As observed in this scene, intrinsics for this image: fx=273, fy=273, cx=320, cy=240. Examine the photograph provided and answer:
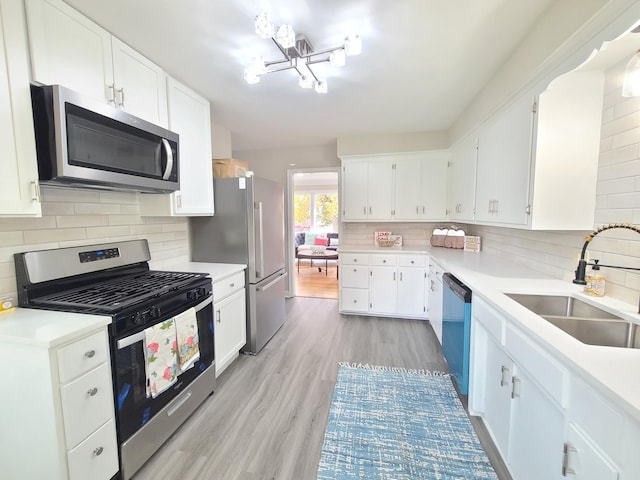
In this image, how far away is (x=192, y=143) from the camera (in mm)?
2293

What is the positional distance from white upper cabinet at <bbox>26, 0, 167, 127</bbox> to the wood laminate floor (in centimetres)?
208

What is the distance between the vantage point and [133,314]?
1368mm

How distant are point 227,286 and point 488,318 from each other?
1.90 m

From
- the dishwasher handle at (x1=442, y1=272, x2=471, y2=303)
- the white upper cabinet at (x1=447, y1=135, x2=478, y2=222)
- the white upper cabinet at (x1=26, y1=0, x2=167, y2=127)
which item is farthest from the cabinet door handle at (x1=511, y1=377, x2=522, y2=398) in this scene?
the white upper cabinet at (x1=26, y1=0, x2=167, y2=127)

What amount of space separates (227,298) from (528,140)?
2.44 m

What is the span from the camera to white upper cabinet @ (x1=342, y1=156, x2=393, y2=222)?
370cm

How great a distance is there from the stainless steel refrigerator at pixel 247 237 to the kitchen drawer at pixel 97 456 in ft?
4.57

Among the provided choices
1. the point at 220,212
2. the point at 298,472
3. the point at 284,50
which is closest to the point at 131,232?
the point at 220,212

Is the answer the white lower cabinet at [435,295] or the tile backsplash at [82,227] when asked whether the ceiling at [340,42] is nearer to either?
the tile backsplash at [82,227]

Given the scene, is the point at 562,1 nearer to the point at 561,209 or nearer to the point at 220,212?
the point at 561,209

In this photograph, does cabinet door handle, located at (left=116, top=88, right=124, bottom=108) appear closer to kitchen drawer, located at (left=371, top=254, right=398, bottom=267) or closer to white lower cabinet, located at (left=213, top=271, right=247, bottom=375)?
white lower cabinet, located at (left=213, top=271, right=247, bottom=375)

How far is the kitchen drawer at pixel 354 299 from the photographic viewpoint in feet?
11.7

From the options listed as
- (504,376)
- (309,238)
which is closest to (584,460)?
(504,376)

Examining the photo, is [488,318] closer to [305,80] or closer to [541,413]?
[541,413]
